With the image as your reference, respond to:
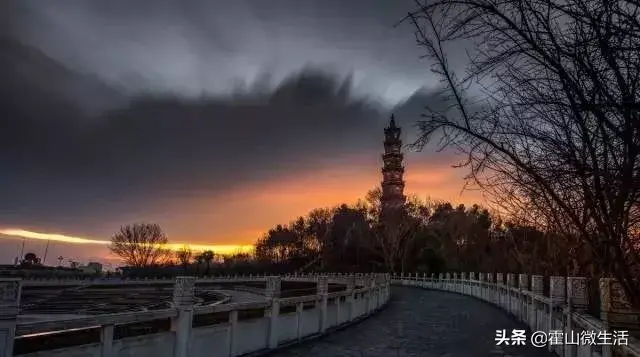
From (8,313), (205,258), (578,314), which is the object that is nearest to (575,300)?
(578,314)

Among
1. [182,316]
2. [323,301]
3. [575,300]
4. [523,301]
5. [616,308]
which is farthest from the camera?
[523,301]

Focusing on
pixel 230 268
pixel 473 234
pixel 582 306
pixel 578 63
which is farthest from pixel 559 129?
pixel 230 268

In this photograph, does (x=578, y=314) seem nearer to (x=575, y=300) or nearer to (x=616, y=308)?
(x=575, y=300)

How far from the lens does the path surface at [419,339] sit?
42.7 ft

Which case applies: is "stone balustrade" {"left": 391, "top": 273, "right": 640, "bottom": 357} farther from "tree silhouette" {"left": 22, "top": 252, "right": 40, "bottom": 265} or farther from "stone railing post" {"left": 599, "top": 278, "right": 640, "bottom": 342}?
"tree silhouette" {"left": 22, "top": 252, "right": 40, "bottom": 265}

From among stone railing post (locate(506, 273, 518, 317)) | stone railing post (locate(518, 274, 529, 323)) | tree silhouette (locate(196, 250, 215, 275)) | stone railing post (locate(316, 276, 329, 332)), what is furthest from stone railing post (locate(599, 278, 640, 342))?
tree silhouette (locate(196, 250, 215, 275))

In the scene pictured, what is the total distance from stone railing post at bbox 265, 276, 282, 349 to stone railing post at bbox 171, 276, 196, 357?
338cm

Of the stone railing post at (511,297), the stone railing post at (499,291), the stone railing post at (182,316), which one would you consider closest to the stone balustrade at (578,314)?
the stone railing post at (511,297)

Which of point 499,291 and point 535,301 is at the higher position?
point 535,301

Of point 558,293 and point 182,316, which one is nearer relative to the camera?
point 182,316

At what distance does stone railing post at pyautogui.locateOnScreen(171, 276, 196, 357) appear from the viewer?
9273 millimetres

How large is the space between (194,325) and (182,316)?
4.29 feet

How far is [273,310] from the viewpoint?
13008 millimetres

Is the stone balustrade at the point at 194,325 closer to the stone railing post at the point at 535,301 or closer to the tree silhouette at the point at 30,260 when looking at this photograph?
the stone railing post at the point at 535,301
